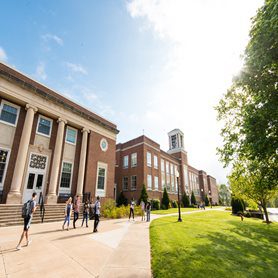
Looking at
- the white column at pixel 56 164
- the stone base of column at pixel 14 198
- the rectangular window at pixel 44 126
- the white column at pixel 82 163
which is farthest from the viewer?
the white column at pixel 82 163

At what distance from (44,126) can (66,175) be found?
215 inches

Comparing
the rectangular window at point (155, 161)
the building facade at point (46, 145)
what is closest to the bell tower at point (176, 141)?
the rectangular window at point (155, 161)

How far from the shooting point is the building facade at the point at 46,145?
14109 millimetres

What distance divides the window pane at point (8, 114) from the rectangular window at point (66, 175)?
20.4 ft

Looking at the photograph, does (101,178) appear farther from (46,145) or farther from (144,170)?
(144,170)

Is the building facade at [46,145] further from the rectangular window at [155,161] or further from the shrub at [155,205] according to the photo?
the rectangular window at [155,161]

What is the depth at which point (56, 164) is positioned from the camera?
16219 mm

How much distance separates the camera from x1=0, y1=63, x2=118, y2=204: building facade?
46.3ft

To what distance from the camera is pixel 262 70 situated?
325 inches

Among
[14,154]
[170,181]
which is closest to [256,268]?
[14,154]

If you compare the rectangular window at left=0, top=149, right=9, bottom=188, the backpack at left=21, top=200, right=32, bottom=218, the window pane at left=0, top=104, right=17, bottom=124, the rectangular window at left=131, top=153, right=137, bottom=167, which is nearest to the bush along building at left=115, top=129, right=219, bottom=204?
the rectangular window at left=131, top=153, right=137, bottom=167

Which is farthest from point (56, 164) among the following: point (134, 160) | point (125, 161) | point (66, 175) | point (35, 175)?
point (125, 161)

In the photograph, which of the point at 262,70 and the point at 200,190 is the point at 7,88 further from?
the point at 200,190

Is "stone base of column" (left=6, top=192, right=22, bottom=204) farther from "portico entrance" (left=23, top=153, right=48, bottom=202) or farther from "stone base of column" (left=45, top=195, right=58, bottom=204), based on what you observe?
"stone base of column" (left=45, top=195, right=58, bottom=204)
